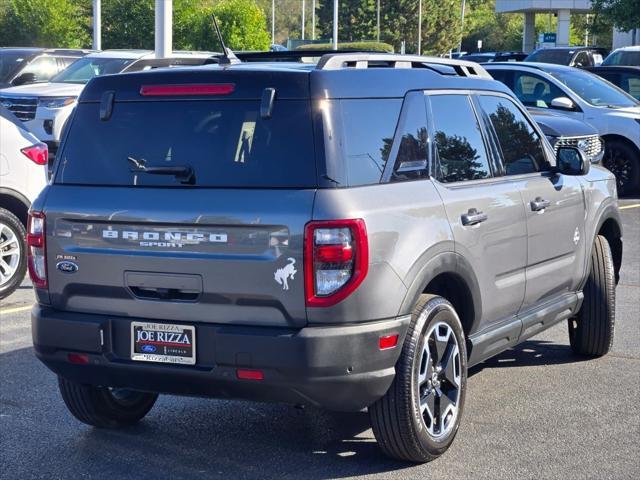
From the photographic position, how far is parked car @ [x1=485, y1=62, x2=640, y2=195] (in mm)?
16594

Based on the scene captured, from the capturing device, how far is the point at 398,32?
91.1 metres

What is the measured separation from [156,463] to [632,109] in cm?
1315

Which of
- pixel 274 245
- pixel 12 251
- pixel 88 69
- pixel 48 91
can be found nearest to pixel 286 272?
pixel 274 245

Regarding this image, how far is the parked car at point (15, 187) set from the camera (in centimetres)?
951

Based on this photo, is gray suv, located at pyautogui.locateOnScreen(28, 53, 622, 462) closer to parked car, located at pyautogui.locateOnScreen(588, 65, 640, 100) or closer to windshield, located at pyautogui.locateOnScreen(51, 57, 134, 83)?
windshield, located at pyautogui.locateOnScreen(51, 57, 134, 83)

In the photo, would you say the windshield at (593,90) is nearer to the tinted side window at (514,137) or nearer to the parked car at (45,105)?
the parked car at (45,105)

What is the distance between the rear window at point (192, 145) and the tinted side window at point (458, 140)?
1017 millimetres

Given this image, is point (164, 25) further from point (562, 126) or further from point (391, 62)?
point (391, 62)

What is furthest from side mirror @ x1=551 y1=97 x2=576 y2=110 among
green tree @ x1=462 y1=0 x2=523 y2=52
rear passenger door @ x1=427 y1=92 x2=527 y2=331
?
green tree @ x1=462 y1=0 x2=523 y2=52

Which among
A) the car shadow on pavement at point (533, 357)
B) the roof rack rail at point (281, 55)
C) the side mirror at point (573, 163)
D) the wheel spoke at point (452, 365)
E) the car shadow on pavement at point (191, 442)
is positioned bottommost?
the car shadow on pavement at point (533, 357)

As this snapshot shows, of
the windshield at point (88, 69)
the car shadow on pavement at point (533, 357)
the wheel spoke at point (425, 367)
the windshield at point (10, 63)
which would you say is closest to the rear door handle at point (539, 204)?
the car shadow on pavement at point (533, 357)

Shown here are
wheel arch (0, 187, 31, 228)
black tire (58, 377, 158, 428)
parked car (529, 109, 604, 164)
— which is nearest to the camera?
black tire (58, 377, 158, 428)

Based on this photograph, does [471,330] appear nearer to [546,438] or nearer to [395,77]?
[546,438]

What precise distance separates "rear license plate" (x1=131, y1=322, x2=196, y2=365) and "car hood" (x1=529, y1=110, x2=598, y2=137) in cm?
→ 1009
